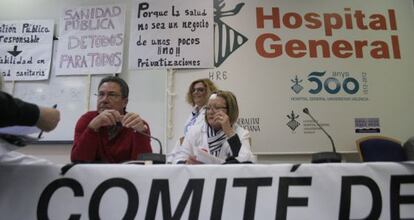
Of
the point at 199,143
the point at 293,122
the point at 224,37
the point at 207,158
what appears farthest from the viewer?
the point at 224,37

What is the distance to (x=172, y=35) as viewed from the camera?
2.96 m

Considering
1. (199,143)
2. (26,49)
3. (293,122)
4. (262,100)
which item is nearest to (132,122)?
(199,143)

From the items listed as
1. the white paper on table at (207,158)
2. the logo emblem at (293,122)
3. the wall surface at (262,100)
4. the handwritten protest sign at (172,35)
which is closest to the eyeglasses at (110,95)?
the white paper on table at (207,158)

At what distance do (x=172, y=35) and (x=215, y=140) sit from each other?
1.69m

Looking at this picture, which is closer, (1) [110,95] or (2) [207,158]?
(2) [207,158]

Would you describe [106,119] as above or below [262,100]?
below

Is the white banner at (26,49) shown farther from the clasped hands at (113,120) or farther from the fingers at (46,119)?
the fingers at (46,119)

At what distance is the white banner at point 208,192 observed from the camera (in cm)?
80

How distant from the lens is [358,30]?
9.90 ft

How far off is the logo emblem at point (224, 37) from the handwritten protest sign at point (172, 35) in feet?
0.17

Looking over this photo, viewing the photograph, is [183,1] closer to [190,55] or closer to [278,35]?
[190,55]

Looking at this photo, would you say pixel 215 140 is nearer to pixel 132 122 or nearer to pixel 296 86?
pixel 132 122

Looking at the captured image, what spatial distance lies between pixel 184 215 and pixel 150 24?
250 centimetres

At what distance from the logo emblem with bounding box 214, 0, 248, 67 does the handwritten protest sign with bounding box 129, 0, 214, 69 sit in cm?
5
